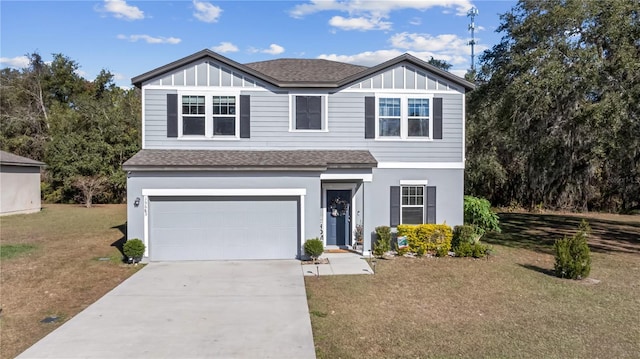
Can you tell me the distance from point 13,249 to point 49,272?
4.05 meters

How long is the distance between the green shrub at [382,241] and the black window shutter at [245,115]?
5.42 metres

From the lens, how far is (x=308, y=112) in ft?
47.0

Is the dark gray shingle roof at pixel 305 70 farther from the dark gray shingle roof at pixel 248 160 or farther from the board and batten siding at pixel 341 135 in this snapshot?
the dark gray shingle roof at pixel 248 160

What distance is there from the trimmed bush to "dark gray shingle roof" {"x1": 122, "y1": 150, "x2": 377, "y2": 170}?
2.47 m

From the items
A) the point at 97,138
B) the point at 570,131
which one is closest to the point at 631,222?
the point at 570,131

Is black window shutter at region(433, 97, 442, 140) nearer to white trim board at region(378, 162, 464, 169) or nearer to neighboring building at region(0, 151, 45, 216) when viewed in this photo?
white trim board at region(378, 162, 464, 169)

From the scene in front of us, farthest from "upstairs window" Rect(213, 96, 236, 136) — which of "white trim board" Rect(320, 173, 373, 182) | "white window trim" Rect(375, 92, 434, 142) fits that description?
"white window trim" Rect(375, 92, 434, 142)

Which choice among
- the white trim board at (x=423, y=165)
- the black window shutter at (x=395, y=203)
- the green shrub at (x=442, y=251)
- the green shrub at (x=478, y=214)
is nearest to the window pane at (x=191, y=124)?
the white trim board at (x=423, y=165)

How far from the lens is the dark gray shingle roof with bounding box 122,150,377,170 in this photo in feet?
41.0

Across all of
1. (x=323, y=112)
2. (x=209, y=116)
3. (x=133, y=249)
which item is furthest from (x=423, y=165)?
(x=133, y=249)

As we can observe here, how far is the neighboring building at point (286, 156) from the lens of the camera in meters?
12.8

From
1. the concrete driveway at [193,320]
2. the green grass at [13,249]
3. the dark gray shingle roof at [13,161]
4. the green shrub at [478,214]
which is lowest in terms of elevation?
the concrete driveway at [193,320]

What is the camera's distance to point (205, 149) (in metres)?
14.0

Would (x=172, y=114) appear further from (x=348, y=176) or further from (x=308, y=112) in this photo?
(x=348, y=176)
